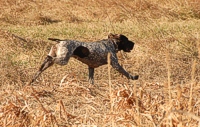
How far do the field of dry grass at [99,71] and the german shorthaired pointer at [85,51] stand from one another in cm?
26

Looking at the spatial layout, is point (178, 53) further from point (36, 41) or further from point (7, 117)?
point (7, 117)

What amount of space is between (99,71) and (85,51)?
4.28ft

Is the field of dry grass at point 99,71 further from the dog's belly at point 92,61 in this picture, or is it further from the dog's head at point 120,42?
the dog's head at point 120,42

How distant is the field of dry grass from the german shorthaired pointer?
26cm

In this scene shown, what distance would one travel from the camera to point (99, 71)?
264 inches

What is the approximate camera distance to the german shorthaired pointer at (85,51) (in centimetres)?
529

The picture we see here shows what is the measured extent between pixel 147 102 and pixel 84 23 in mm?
8747

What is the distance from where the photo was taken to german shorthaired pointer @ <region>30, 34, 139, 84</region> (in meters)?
5.29

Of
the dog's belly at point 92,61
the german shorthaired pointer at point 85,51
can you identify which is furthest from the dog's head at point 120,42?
the dog's belly at point 92,61

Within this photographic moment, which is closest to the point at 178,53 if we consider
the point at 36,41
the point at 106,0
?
the point at 36,41

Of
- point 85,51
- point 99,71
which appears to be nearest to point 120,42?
point 85,51

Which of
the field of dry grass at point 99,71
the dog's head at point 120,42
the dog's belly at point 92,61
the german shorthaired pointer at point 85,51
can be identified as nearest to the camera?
the field of dry grass at point 99,71

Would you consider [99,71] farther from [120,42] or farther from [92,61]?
[92,61]

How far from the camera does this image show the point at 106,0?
45.4 feet
